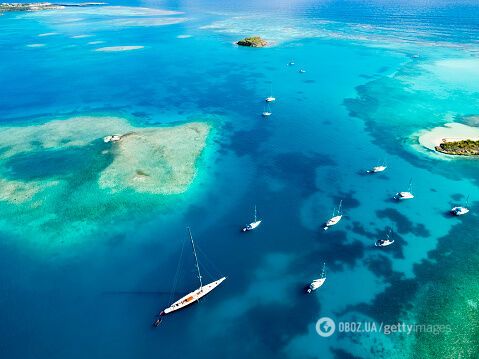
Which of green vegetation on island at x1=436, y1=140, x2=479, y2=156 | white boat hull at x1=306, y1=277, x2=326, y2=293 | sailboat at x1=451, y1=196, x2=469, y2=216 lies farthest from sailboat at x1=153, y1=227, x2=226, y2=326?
green vegetation on island at x1=436, y1=140, x2=479, y2=156

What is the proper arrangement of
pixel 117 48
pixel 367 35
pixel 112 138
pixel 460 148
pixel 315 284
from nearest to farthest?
pixel 315 284
pixel 460 148
pixel 112 138
pixel 117 48
pixel 367 35

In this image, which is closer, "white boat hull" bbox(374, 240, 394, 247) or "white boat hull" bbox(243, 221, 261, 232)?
"white boat hull" bbox(374, 240, 394, 247)

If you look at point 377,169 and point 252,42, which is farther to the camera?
point 252,42

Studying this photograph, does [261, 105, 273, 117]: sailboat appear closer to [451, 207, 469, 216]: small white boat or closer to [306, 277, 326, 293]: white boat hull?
[451, 207, 469, 216]: small white boat

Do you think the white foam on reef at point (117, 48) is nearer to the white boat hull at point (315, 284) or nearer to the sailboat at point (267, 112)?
the sailboat at point (267, 112)

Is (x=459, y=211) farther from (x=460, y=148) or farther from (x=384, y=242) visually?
(x=460, y=148)

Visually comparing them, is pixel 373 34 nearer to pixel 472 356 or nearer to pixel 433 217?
pixel 433 217

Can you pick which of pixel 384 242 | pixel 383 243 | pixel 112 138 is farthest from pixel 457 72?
pixel 112 138
